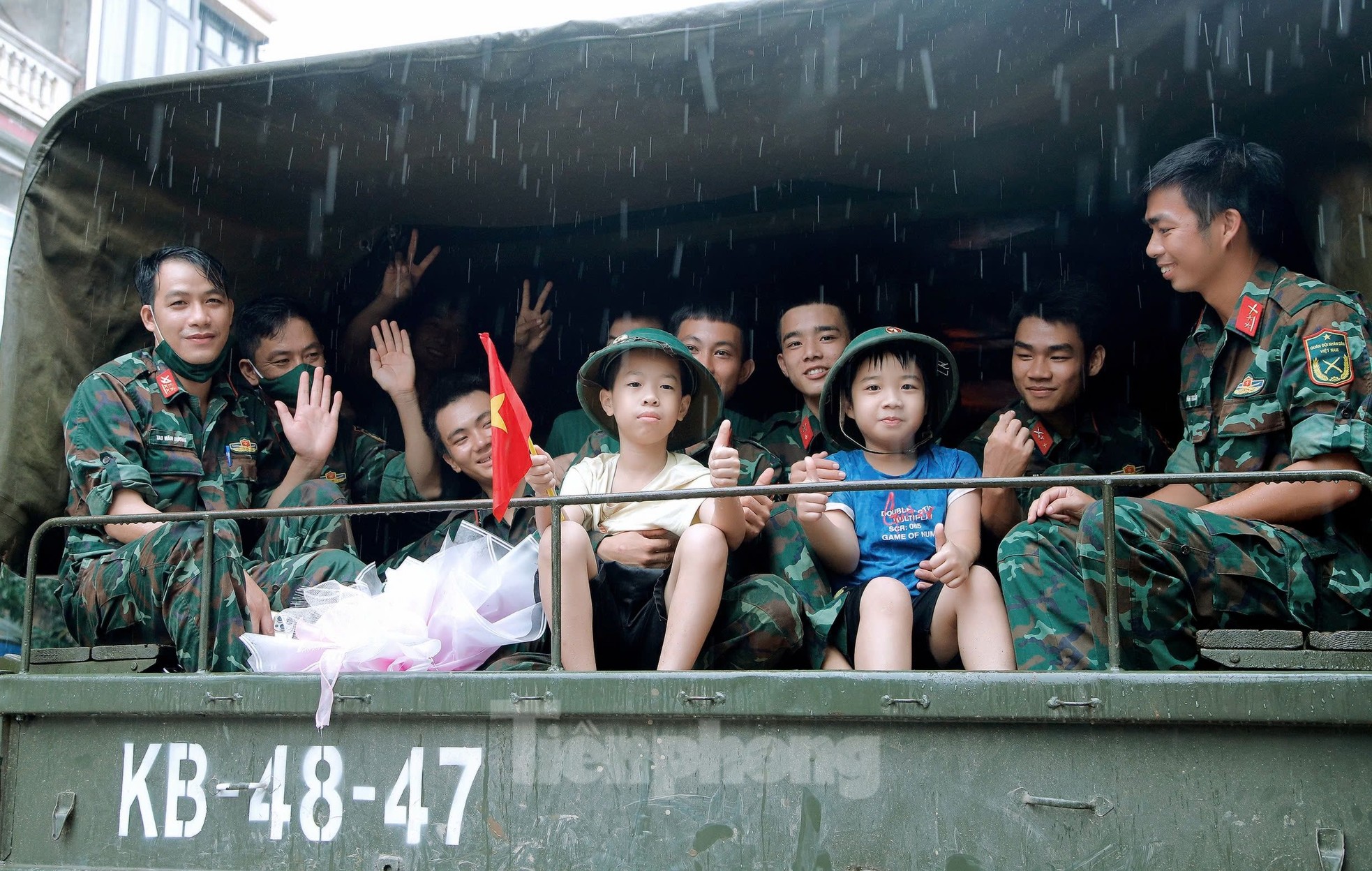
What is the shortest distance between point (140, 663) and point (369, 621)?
0.61 metres

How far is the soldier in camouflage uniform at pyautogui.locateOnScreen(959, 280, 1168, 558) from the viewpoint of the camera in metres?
4.05

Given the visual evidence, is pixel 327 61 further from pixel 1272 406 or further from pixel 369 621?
pixel 1272 406

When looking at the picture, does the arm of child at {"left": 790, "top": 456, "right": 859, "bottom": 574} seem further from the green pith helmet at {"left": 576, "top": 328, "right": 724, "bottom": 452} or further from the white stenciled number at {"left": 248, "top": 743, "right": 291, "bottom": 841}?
the white stenciled number at {"left": 248, "top": 743, "right": 291, "bottom": 841}

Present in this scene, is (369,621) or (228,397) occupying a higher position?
(228,397)

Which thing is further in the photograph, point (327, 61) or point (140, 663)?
point (327, 61)

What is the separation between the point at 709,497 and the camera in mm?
2814

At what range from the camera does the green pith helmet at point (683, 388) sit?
3.54 m

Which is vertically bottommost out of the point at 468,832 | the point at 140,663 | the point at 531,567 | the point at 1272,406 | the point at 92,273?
the point at 468,832

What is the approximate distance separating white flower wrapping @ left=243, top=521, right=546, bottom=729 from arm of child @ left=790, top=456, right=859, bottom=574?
690 mm

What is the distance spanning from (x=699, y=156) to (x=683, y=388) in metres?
0.96

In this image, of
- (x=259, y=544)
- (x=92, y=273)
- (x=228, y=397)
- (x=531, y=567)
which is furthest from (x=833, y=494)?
(x=92, y=273)

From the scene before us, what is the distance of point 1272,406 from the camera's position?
3.06 metres

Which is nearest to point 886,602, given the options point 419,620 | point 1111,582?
point 1111,582

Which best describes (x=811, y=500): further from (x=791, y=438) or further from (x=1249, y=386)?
(x=791, y=438)
